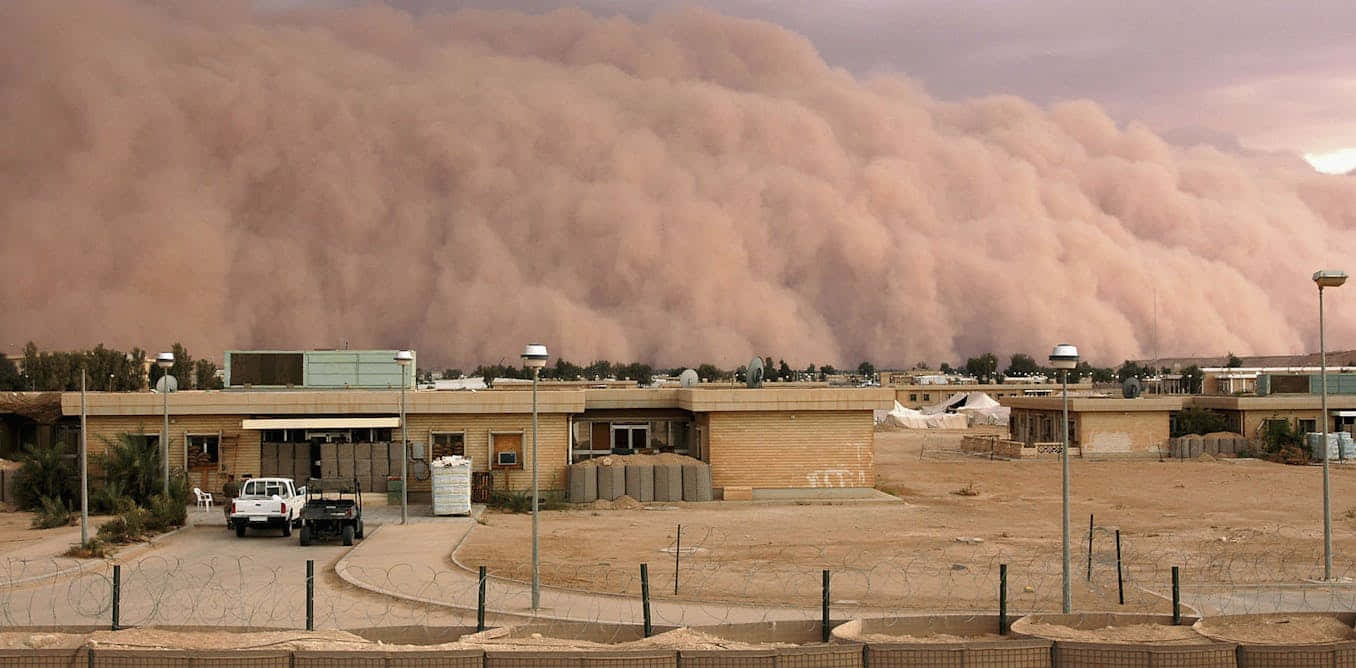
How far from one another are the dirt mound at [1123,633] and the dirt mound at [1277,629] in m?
0.19

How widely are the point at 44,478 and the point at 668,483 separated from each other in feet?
39.7

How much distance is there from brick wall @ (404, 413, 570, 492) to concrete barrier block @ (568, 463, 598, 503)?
56cm

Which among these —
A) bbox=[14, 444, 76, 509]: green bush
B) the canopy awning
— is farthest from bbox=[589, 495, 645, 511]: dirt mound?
bbox=[14, 444, 76, 509]: green bush

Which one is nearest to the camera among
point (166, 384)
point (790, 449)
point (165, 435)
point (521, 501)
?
point (165, 435)

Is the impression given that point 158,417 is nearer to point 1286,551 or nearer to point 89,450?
point 89,450

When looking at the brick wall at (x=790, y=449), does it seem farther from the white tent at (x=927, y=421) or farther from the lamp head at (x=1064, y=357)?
the white tent at (x=927, y=421)

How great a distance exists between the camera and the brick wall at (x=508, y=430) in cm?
2523

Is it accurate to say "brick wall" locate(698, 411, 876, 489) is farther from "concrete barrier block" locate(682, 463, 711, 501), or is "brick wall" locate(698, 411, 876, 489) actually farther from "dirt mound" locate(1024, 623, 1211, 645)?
"dirt mound" locate(1024, 623, 1211, 645)

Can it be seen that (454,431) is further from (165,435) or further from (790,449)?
(790,449)

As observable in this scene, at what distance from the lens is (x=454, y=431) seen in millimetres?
25266

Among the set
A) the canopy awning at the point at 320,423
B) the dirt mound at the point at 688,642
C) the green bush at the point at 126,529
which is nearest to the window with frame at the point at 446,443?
the canopy awning at the point at 320,423

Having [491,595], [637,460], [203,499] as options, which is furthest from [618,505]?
[491,595]

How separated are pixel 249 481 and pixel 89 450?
21.2ft

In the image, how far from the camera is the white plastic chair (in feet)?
76.4
